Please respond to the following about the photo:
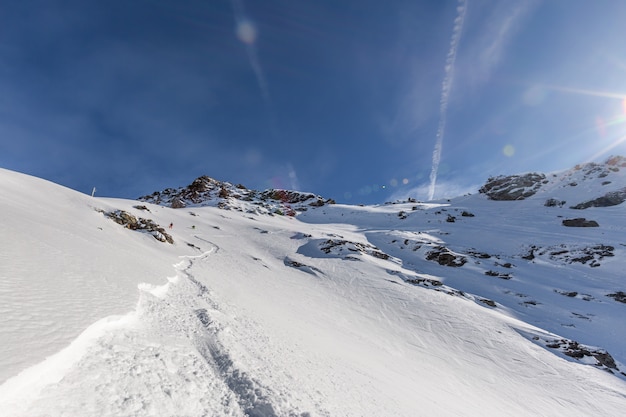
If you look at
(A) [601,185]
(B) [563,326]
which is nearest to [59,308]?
(B) [563,326]

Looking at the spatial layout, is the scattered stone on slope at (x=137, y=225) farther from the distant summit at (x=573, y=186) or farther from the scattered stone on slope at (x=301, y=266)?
the distant summit at (x=573, y=186)

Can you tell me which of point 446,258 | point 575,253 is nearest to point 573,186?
point 575,253

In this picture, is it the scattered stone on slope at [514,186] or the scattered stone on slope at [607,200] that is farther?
the scattered stone on slope at [514,186]

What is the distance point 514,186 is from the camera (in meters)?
71.2

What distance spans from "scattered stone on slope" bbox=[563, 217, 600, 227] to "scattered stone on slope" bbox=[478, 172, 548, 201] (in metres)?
25.0

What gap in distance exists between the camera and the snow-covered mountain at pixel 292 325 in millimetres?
4820

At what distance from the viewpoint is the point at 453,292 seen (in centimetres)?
2300

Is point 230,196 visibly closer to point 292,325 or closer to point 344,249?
point 344,249

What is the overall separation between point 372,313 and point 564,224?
44.5 metres

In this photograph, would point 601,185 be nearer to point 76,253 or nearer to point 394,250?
point 394,250

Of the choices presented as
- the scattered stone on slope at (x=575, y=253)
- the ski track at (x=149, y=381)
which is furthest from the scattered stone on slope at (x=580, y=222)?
the ski track at (x=149, y=381)

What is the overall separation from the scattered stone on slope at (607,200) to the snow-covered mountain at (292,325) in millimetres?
18992

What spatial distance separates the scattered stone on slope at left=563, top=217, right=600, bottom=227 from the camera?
41497mm

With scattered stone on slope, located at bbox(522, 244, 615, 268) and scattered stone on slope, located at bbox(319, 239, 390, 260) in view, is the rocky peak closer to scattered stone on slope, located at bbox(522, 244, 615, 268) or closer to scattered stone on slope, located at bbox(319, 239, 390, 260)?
scattered stone on slope, located at bbox(522, 244, 615, 268)
